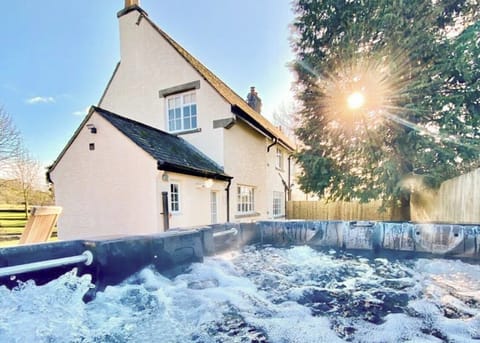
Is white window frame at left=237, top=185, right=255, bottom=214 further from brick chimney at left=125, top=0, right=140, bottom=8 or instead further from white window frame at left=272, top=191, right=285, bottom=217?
brick chimney at left=125, top=0, right=140, bottom=8

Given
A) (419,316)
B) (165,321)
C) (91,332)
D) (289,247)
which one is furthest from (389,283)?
(91,332)

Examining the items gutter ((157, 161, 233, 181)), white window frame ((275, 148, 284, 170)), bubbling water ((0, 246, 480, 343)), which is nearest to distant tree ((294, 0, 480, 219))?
gutter ((157, 161, 233, 181))

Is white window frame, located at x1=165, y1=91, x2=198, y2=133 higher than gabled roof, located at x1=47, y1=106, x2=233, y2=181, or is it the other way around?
white window frame, located at x1=165, y1=91, x2=198, y2=133

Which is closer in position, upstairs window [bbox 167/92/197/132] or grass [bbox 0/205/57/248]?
upstairs window [bbox 167/92/197/132]

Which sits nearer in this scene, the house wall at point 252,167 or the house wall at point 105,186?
the house wall at point 105,186

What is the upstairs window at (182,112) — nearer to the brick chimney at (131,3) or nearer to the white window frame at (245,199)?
the white window frame at (245,199)

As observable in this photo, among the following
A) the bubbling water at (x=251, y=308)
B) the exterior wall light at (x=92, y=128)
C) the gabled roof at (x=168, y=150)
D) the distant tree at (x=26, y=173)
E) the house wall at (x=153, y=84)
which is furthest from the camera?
the distant tree at (x=26, y=173)

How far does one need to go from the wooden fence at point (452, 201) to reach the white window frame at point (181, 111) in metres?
6.80

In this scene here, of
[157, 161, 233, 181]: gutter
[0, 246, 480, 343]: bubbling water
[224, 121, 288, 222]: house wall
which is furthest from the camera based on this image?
[224, 121, 288, 222]: house wall

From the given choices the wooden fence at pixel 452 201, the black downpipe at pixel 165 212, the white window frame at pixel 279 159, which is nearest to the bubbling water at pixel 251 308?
the wooden fence at pixel 452 201

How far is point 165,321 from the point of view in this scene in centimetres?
214

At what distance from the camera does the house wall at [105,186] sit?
6.07 m

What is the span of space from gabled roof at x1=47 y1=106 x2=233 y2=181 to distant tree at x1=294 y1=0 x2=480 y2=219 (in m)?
2.88

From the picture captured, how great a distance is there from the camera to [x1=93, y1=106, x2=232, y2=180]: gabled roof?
6.17m
